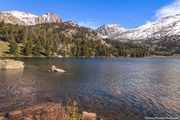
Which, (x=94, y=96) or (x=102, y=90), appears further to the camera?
(x=102, y=90)

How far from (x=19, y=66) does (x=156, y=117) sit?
268ft

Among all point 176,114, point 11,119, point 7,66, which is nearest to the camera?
point 11,119

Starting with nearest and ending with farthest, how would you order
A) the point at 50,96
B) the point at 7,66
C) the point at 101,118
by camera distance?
the point at 101,118, the point at 50,96, the point at 7,66

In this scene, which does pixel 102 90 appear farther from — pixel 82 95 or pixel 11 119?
pixel 11 119

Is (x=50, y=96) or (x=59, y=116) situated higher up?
(x=59, y=116)

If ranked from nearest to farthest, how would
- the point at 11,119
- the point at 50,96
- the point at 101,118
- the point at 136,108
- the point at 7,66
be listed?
the point at 11,119 → the point at 101,118 → the point at 136,108 → the point at 50,96 → the point at 7,66

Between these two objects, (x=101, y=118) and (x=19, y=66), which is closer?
(x=101, y=118)

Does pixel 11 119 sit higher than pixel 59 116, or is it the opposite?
pixel 59 116

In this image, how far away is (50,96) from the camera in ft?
165

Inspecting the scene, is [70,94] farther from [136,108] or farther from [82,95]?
[136,108]

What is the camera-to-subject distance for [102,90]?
195ft

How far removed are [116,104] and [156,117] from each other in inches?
354

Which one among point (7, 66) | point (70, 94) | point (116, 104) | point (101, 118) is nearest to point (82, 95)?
point (70, 94)

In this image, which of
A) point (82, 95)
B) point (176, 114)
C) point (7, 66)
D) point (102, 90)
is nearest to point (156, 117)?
point (176, 114)
